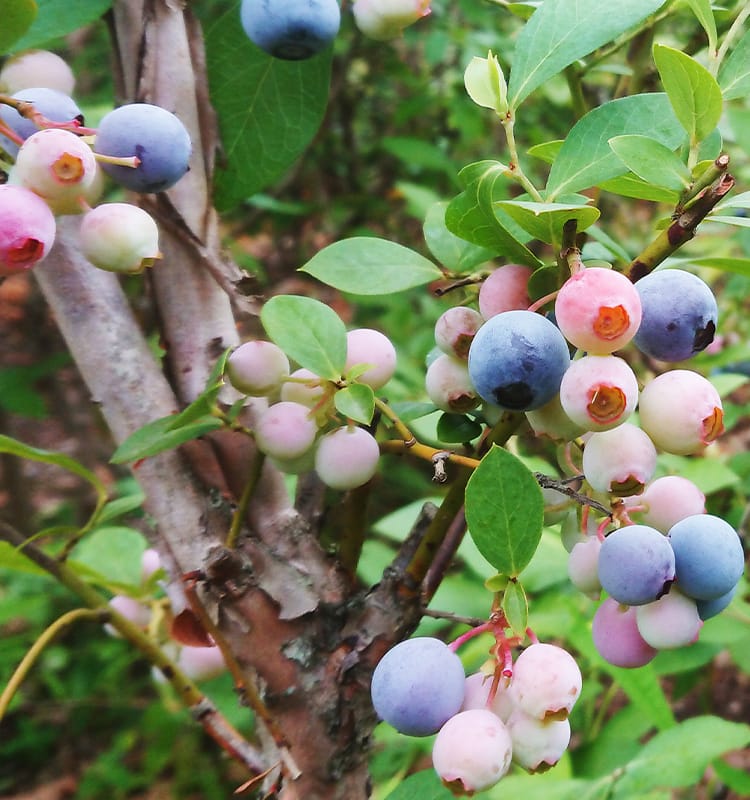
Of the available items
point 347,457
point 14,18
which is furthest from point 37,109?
point 347,457

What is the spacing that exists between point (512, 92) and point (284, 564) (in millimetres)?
313

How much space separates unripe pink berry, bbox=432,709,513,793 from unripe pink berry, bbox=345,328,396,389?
20 cm

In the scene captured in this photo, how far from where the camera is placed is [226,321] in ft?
1.92

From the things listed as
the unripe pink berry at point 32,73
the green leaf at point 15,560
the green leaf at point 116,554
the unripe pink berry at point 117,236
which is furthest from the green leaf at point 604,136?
the green leaf at point 116,554

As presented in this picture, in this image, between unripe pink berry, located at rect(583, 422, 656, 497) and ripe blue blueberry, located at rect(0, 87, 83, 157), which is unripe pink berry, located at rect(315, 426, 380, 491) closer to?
unripe pink berry, located at rect(583, 422, 656, 497)

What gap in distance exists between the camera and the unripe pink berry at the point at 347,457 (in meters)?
0.47

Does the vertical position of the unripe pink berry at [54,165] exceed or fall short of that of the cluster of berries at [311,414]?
it exceeds it

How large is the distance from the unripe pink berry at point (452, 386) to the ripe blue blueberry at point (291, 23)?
0.68 ft

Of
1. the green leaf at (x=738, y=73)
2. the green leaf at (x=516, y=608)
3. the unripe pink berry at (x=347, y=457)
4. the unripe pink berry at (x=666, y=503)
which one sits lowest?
the unripe pink berry at (x=666, y=503)

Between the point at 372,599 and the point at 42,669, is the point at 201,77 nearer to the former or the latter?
the point at 372,599

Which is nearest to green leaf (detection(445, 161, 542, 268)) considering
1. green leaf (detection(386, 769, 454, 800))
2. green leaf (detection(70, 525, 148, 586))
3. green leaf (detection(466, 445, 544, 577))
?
green leaf (detection(466, 445, 544, 577))

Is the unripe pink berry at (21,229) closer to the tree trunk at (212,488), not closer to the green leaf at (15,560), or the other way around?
the tree trunk at (212,488)

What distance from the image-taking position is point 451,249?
0.55 meters

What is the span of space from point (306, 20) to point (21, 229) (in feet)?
0.69
